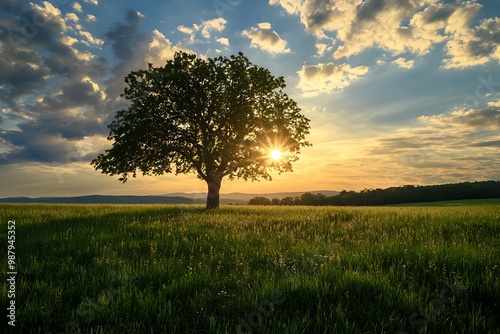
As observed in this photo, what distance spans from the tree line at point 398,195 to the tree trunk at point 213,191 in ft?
144

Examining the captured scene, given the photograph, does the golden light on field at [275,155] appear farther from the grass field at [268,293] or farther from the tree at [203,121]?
the grass field at [268,293]

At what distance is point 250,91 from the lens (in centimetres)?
2431

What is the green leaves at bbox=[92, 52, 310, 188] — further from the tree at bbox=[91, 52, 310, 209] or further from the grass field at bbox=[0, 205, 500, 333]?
the grass field at bbox=[0, 205, 500, 333]

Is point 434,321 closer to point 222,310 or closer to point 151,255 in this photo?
point 222,310

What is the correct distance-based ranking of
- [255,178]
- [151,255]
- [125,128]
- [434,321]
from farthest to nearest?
[255,178], [125,128], [151,255], [434,321]

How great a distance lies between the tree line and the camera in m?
71.2

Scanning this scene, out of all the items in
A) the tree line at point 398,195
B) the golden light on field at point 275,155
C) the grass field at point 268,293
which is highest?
the golden light on field at point 275,155

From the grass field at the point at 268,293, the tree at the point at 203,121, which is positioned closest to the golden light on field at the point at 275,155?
the tree at the point at 203,121

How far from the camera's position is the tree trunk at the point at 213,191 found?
25312 mm

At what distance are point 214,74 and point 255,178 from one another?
9815mm

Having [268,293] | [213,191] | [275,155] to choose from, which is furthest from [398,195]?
[268,293]

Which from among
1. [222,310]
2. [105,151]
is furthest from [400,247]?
[105,151]

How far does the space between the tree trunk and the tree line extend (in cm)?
4403

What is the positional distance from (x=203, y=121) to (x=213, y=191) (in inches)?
232
